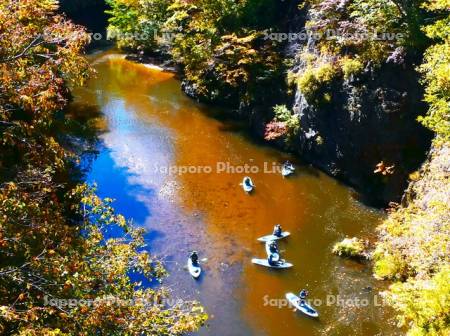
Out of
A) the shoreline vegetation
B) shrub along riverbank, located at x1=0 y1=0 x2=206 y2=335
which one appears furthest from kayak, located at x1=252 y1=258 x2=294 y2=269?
shrub along riverbank, located at x1=0 y1=0 x2=206 y2=335

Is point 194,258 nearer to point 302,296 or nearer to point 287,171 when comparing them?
point 302,296

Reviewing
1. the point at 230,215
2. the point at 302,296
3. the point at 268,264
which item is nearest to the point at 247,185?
the point at 230,215

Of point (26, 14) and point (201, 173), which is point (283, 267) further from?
point (26, 14)

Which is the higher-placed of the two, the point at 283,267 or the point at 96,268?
the point at 96,268

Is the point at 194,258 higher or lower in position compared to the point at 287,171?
lower

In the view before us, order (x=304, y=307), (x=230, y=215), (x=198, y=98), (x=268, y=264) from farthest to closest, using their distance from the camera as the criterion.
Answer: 1. (x=198, y=98)
2. (x=230, y=215)
3. (x=268, y=264)
4. (x=304, y=307)

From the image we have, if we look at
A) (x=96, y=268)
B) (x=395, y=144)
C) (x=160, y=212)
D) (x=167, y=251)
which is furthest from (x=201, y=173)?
(x=96, y=268)
